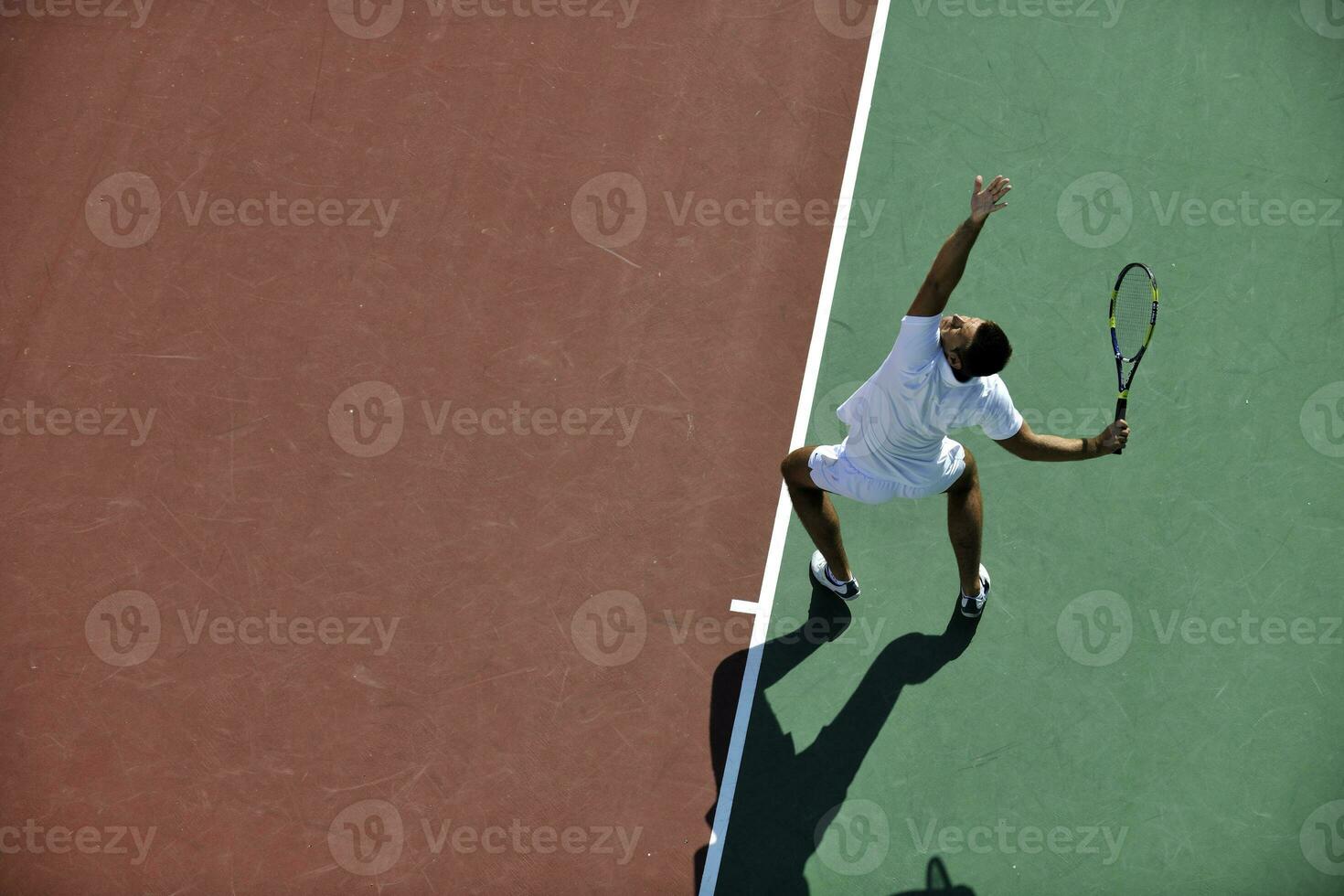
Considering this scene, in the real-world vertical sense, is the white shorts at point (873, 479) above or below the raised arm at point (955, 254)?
below

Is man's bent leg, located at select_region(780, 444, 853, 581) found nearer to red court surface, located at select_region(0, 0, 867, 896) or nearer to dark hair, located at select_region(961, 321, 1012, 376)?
red court surface, located at select_region(0, 0, 867, 896)

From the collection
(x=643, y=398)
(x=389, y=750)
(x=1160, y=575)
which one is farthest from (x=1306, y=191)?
(x=389, y=750)

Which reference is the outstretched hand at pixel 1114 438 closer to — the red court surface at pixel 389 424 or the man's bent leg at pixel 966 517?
the man's bent leg at pixel 966 517

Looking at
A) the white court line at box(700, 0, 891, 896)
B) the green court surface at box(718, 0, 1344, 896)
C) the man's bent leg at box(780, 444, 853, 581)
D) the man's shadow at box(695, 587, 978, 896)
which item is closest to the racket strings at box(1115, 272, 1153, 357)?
the green court surface at box(718, 0, 1344, 896)

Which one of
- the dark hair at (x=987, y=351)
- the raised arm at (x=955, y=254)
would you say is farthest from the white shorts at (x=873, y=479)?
the raised arm at (x=955, y=254)

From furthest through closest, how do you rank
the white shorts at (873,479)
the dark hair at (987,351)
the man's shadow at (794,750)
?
the man's shadow at (794,750)
the white shorts at (873,479)
the dark hair at (987,351)
